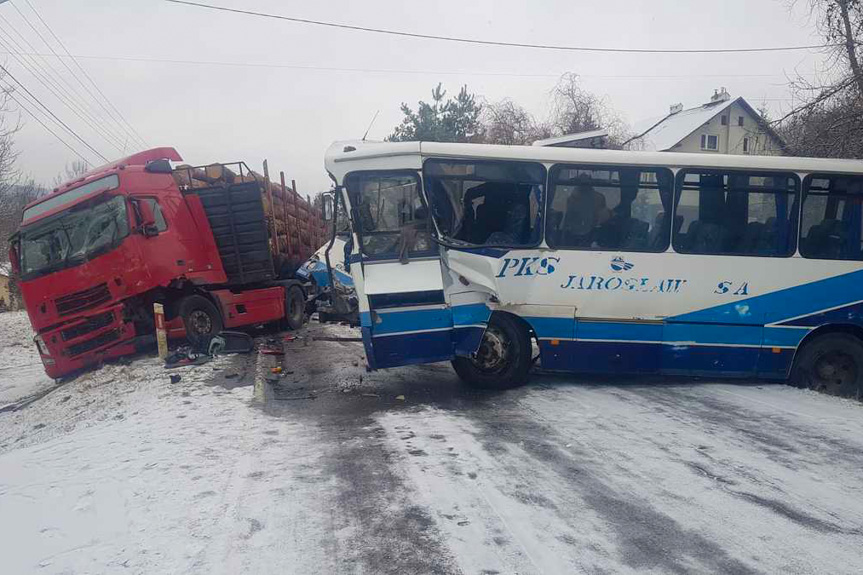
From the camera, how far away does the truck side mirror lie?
11.0 m

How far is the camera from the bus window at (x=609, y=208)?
806cm

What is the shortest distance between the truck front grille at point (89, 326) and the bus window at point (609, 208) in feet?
26.1

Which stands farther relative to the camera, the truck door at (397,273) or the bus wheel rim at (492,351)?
the bus wheel rim at (492,351)

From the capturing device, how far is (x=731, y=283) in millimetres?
8180

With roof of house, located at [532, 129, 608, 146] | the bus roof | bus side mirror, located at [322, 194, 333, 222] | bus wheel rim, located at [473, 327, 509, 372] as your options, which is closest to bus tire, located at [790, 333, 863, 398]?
the bus roof

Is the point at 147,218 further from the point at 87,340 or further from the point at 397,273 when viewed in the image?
the point at 397,273

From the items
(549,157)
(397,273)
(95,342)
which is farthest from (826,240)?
(95,342)

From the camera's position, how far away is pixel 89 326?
10906 millimetres

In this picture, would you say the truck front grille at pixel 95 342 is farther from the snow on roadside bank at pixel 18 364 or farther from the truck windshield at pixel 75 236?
the snow on roadside bank at pixel 18 364

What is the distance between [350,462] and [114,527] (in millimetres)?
1954

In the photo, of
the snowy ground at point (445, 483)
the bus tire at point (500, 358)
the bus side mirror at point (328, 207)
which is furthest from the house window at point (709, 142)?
the bus side mirror at point (328, 207)

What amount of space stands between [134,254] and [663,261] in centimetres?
882

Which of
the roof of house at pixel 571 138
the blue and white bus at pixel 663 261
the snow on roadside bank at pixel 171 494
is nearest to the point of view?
the snow on roadside bank at pixel 171 494

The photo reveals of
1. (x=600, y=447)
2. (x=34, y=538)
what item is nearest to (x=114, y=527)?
(x=34, y=538)
